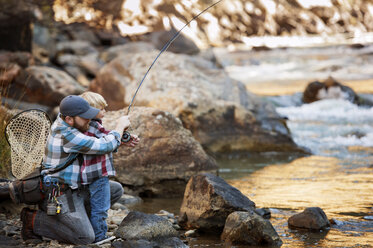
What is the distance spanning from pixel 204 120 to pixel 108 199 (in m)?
5.21

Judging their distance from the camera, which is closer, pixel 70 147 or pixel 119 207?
pixel 70 147

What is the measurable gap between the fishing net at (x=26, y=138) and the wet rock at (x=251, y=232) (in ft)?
5.87

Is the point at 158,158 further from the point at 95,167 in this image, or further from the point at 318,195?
the point at 95,167

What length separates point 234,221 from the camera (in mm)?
4934

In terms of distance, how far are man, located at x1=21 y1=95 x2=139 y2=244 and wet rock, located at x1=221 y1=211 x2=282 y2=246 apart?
48.1 inches

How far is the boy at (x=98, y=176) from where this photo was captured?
14.4 feet

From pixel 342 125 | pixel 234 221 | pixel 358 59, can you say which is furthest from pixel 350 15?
pixel 234 221

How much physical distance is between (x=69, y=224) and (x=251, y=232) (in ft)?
4.93

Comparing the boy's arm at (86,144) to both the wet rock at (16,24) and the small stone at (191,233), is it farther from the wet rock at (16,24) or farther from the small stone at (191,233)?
the wet rock at (16,24)

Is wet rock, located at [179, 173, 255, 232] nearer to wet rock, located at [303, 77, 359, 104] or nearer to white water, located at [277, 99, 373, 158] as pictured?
white water, located at [277, 99, 373, 158]

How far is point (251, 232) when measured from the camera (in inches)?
190

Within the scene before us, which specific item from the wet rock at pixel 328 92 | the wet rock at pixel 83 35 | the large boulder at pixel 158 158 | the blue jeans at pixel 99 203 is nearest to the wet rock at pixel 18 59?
the large boulder at pixel 158 158

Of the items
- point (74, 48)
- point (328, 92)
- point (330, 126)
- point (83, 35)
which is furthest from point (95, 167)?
point (83, 35)

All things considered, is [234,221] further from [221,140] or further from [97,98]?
[221,140]
